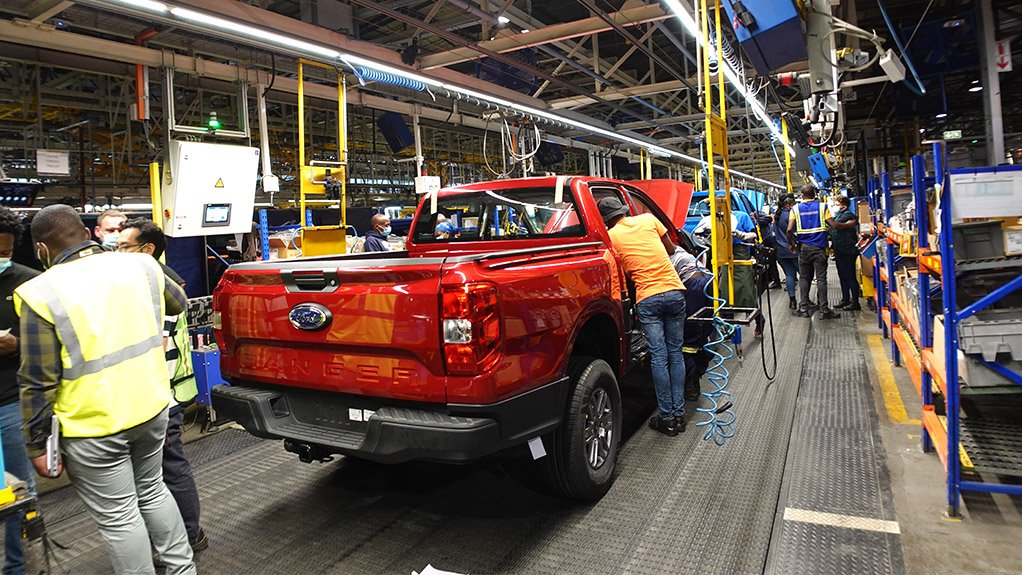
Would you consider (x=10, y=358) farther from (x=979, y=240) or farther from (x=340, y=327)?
(x=979, y=240)

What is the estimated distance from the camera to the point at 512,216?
167 inches

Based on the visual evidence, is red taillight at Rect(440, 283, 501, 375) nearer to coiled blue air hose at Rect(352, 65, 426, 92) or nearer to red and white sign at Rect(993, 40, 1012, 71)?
coiled blue air hose at Rect(352, 65, 426, 92)

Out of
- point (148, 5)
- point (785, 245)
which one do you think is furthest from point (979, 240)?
point (785, 245)

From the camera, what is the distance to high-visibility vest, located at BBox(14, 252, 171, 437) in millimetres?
2094

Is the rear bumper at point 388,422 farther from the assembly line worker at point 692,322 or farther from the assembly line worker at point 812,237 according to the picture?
the assembly line worker at point 812,237

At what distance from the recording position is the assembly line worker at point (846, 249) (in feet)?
24.9

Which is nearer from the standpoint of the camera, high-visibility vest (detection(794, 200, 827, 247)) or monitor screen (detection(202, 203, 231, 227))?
monitor screen (detection(202, 203, 231, 227))

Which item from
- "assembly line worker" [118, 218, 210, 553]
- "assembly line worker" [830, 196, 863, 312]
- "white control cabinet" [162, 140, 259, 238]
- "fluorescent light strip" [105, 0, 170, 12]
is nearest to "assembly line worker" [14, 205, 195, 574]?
"assembly line worker" [118, 218, 210, 553]

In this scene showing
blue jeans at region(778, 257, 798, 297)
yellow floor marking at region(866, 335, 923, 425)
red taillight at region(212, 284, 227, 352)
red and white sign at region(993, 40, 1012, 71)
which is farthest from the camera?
blue jeans at region(778, 257, 798, 297)

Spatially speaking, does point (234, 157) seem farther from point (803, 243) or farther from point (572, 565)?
point (803, 243)

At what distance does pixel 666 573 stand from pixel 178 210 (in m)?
4.82

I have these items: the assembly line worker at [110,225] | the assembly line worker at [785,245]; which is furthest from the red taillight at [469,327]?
the assembly line worker at [785,245]

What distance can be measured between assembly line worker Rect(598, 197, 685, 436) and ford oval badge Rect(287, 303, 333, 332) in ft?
6.55

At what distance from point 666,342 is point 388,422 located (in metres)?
2.28
